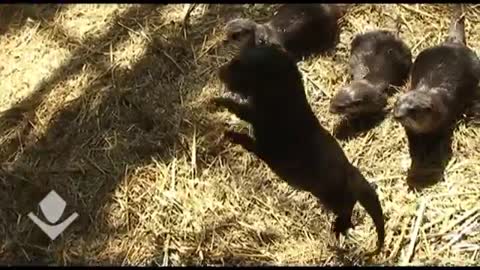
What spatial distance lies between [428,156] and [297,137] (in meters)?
0.66

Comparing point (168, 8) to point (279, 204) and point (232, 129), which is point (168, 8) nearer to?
point (232, 129)

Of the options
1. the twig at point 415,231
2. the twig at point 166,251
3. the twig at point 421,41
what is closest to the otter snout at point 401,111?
the twig at point 415,231

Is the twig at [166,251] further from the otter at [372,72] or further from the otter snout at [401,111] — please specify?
the otter snout at [401,111]

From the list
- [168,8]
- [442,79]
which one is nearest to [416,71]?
[442,79]

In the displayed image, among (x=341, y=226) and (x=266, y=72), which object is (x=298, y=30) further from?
(x=341, y=226)

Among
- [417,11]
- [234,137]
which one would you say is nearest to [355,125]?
[234,137]

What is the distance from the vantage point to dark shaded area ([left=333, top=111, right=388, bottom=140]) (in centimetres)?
369

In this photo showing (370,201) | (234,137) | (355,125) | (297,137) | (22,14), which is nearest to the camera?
(370,201)

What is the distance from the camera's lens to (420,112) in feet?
11.4

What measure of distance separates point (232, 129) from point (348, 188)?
0.75 m

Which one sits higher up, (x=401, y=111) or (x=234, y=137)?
(x=401, y=111)

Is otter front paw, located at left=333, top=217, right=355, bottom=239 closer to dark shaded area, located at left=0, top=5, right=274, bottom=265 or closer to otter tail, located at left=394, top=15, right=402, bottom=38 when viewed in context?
dark shaded area, located at left=0, top=5, right=274, bottom=265

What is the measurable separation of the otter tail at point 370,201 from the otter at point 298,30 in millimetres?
1074

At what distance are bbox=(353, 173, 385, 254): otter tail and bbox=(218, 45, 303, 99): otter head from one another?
44cm
